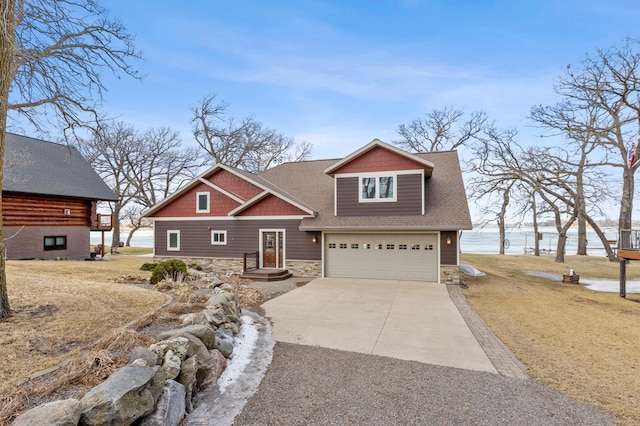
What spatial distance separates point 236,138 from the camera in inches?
1133

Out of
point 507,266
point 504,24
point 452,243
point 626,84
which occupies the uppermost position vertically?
point 504,24

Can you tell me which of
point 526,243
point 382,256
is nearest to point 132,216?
point 382,256

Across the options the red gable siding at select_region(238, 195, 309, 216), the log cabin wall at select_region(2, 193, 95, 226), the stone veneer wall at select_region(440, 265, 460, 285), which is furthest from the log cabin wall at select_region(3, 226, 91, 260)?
the stone veneer wall at select_region(440, 265, 460, 285)

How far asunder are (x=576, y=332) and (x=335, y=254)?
8285 millimetres

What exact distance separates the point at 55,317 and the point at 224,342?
303 cm

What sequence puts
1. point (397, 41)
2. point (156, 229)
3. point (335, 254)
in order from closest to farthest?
point (335, 254), point (397, 41), point (156, 229)

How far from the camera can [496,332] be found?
646 centimetres

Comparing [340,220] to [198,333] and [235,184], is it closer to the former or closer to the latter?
[235,184]

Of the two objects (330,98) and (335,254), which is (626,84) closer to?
(330,98)

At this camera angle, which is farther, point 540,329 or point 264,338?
point 540,329

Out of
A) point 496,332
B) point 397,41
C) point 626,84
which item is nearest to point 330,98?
point 397,41

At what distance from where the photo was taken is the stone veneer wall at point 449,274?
11805 mm

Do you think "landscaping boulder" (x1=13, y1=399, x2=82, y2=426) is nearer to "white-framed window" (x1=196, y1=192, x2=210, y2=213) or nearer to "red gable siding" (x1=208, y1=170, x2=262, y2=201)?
"red gable siding" (x1=208, y1=170, x2=262, y2=201)

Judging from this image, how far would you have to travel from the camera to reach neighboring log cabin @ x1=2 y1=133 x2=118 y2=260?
48.9 ft
